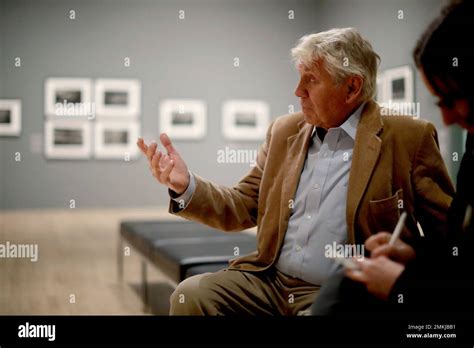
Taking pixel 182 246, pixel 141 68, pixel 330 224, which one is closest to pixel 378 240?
pixel 330 224

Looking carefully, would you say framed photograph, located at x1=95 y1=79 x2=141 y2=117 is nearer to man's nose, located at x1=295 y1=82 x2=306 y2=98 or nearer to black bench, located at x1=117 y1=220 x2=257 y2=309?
black bench, located at x1=117 y1=220 x2=257 y2=309

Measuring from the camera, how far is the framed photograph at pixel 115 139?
7.07m

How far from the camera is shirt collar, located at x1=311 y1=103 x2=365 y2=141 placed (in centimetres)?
186

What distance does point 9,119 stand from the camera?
6984mm

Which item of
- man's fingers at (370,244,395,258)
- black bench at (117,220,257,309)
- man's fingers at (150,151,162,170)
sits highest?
man's fingers at (150,151,162,170)

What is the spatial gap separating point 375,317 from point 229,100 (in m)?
6.69

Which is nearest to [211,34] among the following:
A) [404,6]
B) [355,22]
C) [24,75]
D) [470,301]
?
[24,75]

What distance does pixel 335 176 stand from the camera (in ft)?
6.03

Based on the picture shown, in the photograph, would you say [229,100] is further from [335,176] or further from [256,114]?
[335,176]

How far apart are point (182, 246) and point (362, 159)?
1714 mm

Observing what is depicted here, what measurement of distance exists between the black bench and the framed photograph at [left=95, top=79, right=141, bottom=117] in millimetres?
2962

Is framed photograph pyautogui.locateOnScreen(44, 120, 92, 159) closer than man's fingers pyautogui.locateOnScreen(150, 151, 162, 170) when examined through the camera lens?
No

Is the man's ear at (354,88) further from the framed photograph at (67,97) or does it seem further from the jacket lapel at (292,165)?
the framed photograph at (67,97)

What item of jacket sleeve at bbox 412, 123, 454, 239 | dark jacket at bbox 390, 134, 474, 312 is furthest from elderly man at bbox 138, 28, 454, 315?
dark jacket at bbox 390, 134, 474, 312
